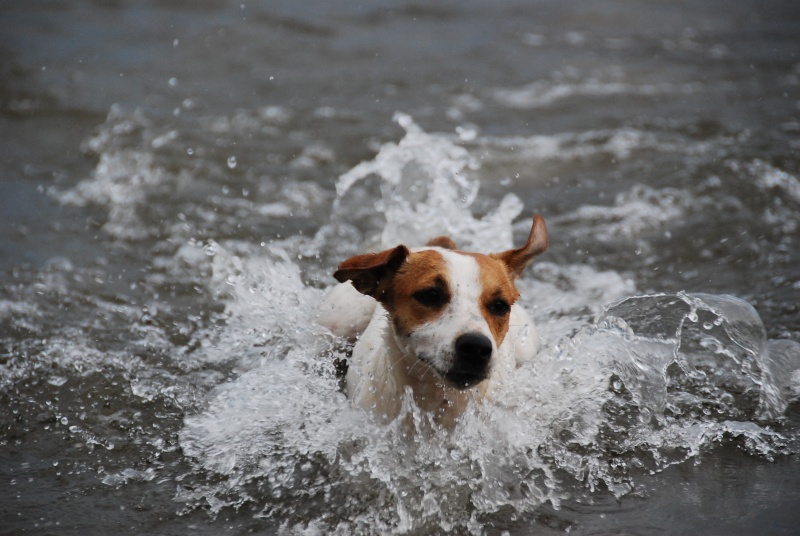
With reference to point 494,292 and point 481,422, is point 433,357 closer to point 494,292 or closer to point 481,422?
point 494,292

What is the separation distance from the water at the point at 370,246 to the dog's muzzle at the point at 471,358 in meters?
0.47

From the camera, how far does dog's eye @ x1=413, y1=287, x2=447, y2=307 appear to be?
139 inches

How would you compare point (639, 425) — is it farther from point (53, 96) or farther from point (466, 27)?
point (466, 27)

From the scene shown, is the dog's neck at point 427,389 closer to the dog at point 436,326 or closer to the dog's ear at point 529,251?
the dog at point 436,326

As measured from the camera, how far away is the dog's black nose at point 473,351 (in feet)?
10.8

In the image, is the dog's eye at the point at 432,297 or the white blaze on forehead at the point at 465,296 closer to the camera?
the white blaze on forehead at the point at 465,296

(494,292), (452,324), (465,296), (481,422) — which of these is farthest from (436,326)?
(481,422)

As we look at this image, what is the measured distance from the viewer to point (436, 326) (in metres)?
3.46

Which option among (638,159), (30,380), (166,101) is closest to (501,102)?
(638,159)

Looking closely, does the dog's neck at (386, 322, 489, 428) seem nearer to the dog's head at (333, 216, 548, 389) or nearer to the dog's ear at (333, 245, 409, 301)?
the dog's head at (333, 216, 548, 389)

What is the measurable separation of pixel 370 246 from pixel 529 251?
170 cm

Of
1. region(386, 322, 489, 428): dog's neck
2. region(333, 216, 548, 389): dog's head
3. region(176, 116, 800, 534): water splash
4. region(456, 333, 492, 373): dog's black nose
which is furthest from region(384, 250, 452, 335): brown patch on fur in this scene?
region(176, 116, 800, 534): water splash

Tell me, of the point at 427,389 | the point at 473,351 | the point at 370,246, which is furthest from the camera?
the point at 370,246

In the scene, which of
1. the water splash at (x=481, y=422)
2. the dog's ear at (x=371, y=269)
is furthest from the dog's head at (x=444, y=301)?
the water splash at (x=481, y=422)
